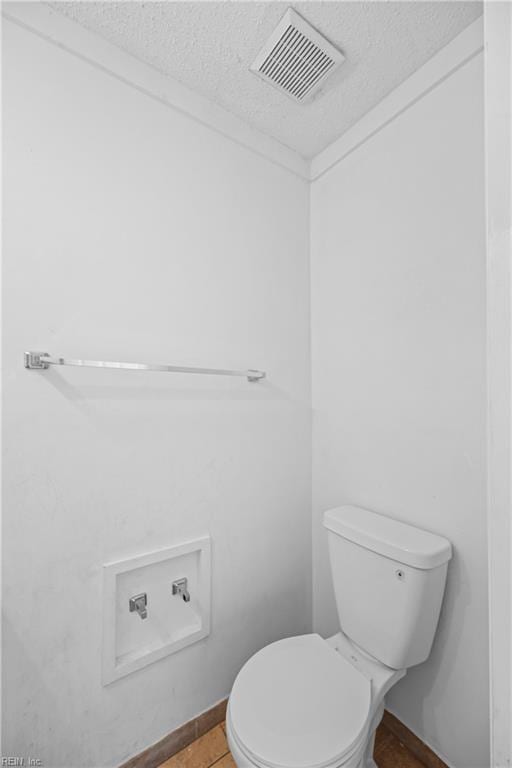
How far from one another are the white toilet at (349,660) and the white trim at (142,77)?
1.49 m

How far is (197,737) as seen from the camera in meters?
1.20

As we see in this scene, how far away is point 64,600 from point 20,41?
1.55 meters

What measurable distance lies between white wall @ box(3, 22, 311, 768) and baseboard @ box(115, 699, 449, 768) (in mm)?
33

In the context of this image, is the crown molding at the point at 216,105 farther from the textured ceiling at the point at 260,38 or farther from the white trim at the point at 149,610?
the white trim at the point at 149,610

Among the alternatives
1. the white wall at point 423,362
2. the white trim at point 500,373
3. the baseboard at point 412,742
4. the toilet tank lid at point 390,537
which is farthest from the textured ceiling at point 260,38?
the baseboard at point 412,742

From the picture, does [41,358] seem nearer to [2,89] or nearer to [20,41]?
[2,89]

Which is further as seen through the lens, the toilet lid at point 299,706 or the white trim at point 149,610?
the white trim at point 149,610

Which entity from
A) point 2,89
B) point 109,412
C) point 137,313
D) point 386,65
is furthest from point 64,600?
point 386,65

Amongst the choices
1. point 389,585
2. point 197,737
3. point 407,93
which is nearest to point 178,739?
point 197,737

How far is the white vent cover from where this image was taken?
1.03m

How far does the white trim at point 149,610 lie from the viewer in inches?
41.1

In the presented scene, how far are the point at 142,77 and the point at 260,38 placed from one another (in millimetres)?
401

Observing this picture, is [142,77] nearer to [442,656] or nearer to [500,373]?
[500,373]

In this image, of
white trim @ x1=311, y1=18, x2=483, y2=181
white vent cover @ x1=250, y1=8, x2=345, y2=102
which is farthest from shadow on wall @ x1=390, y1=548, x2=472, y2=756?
white vent cover @ x1=250, y1=8, x2=345, y2=102
